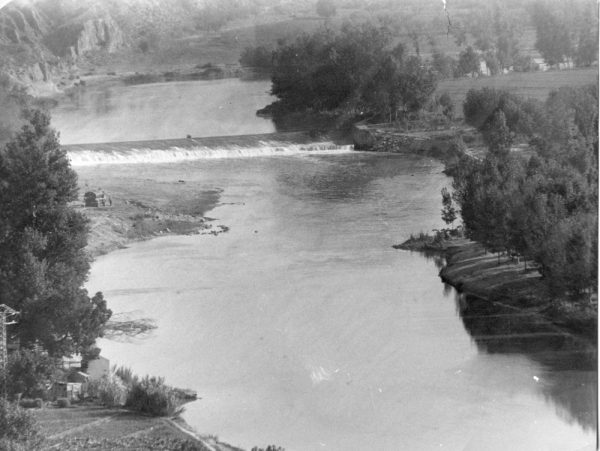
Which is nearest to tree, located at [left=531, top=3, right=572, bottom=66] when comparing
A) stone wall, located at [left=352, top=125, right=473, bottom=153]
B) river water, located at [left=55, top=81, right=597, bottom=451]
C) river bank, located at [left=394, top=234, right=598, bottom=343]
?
stone wall, located at [left=352, top=125, right=473, bottom=153]

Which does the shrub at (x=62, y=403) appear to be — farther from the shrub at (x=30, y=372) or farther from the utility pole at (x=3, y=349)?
the utility pole at (x=3, y=349)

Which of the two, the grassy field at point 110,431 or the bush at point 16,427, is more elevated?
the bush at point 16,427

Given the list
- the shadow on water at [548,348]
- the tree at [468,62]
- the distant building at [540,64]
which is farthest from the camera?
the distant building at [540,64]

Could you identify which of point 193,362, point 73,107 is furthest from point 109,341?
point 73,107

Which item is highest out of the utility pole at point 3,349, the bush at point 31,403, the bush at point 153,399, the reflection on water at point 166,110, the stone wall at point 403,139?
the reflection on water at point 166,110

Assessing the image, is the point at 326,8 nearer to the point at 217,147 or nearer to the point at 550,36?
the point at 217,147

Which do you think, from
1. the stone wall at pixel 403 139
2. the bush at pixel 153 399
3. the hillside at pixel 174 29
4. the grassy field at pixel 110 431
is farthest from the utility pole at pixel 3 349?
the stone wall at pixel 403 139

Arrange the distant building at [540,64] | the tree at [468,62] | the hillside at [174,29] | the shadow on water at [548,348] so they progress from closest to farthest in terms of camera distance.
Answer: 1. the hillside at [174,29]
2. the shadow on water at [548,348]
3. the tree at [468,62]
4. the distant building at [540,64]
